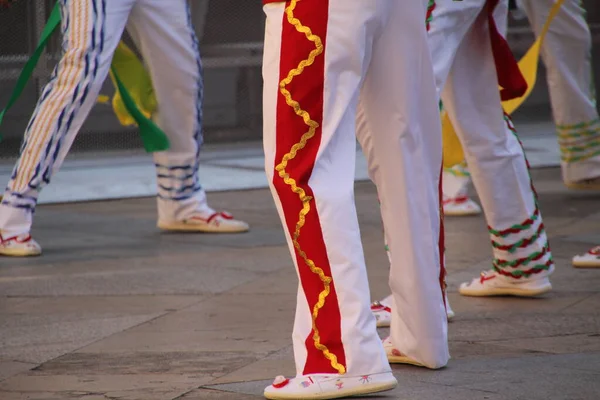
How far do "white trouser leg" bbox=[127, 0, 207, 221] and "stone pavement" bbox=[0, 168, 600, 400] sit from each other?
A: 19cm

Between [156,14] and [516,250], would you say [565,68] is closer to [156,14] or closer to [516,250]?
[156,14]

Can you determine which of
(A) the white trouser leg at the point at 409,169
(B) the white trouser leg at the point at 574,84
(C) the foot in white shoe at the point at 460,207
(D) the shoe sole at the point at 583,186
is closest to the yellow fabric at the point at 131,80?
(C) the foot in white shoe at the point at 460,207

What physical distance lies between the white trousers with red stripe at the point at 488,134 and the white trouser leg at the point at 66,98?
1713 mm

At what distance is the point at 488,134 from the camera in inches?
148

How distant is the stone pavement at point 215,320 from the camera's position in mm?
2969

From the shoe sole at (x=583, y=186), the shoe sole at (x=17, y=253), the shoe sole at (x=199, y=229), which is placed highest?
the shoe sole at (x=17, y=253)

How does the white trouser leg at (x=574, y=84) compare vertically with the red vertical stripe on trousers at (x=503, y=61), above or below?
below

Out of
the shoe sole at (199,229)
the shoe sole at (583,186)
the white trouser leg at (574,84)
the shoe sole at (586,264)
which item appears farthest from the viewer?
the shoe sole at (583,186)

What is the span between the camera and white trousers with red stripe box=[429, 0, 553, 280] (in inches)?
139

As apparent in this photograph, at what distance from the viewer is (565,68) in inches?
242

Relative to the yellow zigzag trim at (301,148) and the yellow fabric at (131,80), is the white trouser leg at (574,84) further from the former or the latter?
the yellow zigzag trim at (301,148)

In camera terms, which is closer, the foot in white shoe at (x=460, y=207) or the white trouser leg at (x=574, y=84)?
the foot in white shoe at (x=460, y=207)

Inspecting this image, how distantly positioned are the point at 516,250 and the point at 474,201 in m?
2.45

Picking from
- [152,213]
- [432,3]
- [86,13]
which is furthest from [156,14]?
[432,3]
